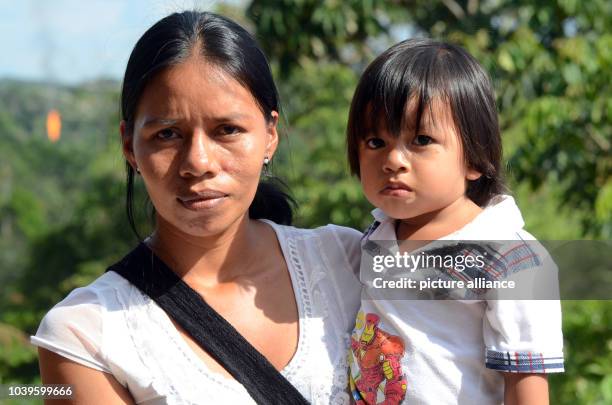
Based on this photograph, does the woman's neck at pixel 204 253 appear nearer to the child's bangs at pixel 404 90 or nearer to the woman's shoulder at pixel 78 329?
the woman's shoulder at pixel 78 329

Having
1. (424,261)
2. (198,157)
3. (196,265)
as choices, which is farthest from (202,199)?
(424,261)

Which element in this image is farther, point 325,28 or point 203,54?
point 325,28

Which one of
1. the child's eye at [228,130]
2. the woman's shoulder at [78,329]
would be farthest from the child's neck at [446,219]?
the woman's shoulder at [78,329]

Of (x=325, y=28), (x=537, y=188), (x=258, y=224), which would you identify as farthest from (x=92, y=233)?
(x=258, y=224)

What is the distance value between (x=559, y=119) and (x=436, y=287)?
2.40 m

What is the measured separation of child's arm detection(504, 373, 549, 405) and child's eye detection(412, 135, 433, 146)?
0.50 meters

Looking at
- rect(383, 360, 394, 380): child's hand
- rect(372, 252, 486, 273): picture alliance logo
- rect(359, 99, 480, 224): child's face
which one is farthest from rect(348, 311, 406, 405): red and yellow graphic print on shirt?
rect(359, 99, 480, 224): child's face

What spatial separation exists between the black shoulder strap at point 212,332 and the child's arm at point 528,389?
1.38 ft

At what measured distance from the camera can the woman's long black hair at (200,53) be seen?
1.73m

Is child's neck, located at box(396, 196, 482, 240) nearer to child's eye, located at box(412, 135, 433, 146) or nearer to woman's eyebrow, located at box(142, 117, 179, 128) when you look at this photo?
child's eye, located at box(412, 135, 433, 146)

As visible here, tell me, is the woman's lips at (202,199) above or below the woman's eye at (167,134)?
below

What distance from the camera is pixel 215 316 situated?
5.74 feet

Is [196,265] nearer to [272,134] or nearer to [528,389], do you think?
[272,134]

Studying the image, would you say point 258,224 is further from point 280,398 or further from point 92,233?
point 92,233
